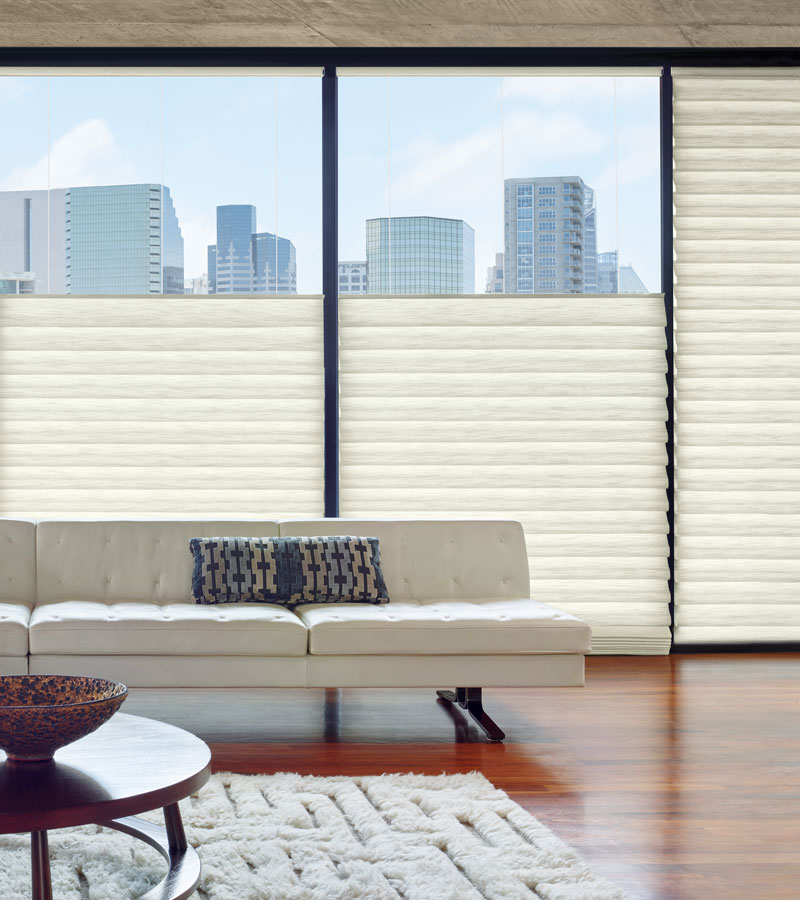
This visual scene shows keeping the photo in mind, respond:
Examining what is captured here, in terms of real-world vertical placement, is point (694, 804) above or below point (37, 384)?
below

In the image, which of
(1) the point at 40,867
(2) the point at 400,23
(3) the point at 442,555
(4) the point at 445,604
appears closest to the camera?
(1) the point at 40,867

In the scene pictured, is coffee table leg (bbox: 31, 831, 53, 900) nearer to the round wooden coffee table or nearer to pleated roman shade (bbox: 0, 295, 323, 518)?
the round wooden coffee table

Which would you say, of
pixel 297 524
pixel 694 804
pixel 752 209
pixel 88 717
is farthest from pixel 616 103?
pixel 88 717

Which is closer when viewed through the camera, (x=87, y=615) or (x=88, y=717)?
(x=88, y=717)

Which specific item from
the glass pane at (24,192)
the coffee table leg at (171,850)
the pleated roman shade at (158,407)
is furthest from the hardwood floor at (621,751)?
the glass pane at (24,192)

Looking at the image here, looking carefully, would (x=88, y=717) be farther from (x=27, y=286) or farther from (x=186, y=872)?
Answer: (x=27, y=286)

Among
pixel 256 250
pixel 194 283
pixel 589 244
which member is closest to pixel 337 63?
pixel 256 250

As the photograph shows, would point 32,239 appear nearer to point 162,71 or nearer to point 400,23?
point 162,71
